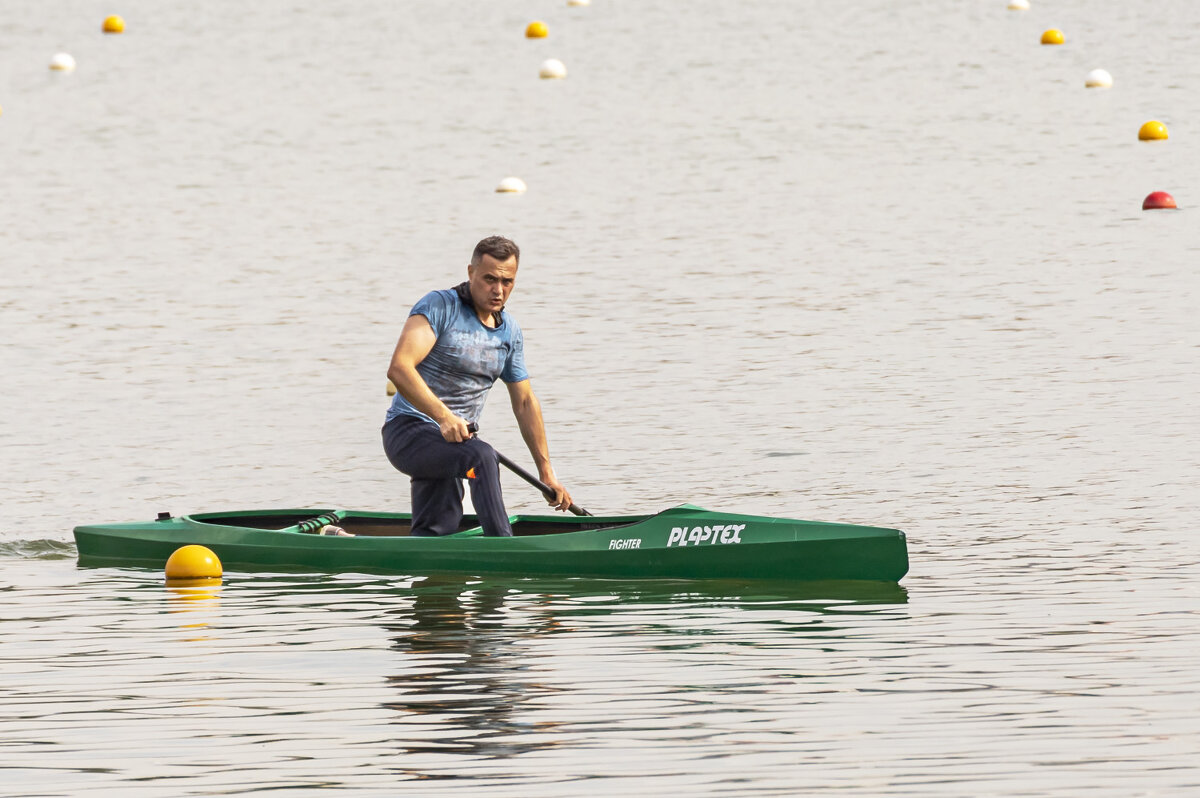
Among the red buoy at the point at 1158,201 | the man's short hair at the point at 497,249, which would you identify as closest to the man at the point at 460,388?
the man's short hair at the point at 497,249

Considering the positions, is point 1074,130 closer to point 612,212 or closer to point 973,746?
point 612,212

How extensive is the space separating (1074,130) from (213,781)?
23.9 meters

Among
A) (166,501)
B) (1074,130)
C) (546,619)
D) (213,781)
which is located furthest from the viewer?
(1074,130)

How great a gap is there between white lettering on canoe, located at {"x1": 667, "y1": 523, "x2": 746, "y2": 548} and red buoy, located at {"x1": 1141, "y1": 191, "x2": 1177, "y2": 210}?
45.7 ft

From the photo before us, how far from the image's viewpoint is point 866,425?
46.3 feet

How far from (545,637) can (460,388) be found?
203 centimetres

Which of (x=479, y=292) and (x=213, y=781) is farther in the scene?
(x=479, y=292)

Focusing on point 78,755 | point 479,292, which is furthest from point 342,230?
point 78,755

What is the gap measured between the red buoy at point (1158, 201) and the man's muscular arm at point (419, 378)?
1432cm

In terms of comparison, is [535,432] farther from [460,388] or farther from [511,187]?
[511,187]

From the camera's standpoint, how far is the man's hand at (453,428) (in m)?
9.81

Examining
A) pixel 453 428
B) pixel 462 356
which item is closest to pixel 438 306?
pixel 462 356

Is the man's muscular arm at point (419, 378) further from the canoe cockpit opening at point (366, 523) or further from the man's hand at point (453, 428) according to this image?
the canoe cockpit opening at point (366, 523)

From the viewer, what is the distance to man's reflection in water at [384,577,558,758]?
667cm
